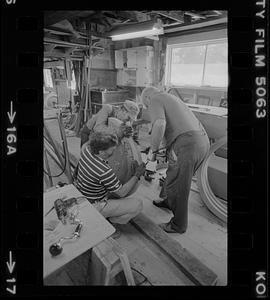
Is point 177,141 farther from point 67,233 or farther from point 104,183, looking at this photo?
point 67,233

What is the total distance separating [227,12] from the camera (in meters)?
0.89

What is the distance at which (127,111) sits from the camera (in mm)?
1549

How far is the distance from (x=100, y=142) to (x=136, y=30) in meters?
0.68

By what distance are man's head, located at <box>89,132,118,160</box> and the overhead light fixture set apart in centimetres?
60

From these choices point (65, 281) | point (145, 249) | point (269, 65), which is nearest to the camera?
point (269, 65)

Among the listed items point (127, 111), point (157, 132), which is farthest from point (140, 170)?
point (127, 111)

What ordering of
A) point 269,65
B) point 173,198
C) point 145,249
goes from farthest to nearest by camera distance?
point 173,198, point 145,249, point 269,65

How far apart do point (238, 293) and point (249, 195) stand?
1.45ft

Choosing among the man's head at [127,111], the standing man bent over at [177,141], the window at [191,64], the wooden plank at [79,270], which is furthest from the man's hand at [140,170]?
the window at [191,64]

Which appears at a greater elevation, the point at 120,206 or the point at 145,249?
the point at 120,206

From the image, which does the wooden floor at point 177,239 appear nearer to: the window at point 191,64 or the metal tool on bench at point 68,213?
the metal tool on bench at point 68,213

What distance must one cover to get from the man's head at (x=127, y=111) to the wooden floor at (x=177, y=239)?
36 cm
